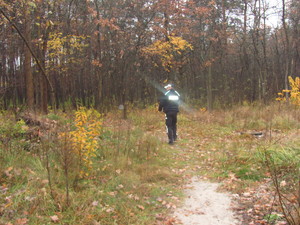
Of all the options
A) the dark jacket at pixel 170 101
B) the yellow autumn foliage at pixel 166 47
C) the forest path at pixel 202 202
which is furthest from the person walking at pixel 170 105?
the yellow autumn foliage at pixel 166 47

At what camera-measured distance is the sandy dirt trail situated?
390 centimetres

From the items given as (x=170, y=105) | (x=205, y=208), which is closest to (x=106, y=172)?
(x=205, y=208)

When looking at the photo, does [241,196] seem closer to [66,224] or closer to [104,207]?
[104,207]

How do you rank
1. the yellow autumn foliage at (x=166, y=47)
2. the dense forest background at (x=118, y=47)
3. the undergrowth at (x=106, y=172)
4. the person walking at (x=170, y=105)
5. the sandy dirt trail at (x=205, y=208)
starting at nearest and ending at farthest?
1. the undergrowth at (x=106, y=172)
2. the sandy dirt trail at (x=205, y=208)
3. the person walking at (x=170, y=105)
4. the dense forest background at (x=118, y=47)
5. the yellow autumn foliage at (x=166, y=47)

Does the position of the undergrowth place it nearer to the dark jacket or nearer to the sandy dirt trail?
the sandy dirt trail

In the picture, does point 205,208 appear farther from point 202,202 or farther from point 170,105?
point 170,105

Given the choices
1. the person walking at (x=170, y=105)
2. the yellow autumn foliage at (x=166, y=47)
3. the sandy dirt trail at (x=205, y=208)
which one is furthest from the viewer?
the yellow autumn foliage at (x=166, y=47)

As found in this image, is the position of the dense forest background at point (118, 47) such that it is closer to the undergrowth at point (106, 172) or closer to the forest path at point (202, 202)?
the undergrowth at point (106, 172)

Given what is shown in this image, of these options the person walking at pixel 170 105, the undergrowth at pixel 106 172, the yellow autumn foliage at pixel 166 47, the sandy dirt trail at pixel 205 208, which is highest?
the yellow autumn foliage at pixel 166 47

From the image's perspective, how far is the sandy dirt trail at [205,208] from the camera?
3.90 m

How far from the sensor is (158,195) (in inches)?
189

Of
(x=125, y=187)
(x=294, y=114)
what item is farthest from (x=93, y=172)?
(x=294, y=114)

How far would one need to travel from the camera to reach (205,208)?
434cm

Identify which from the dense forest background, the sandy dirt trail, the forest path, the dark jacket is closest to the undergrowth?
the forest path
